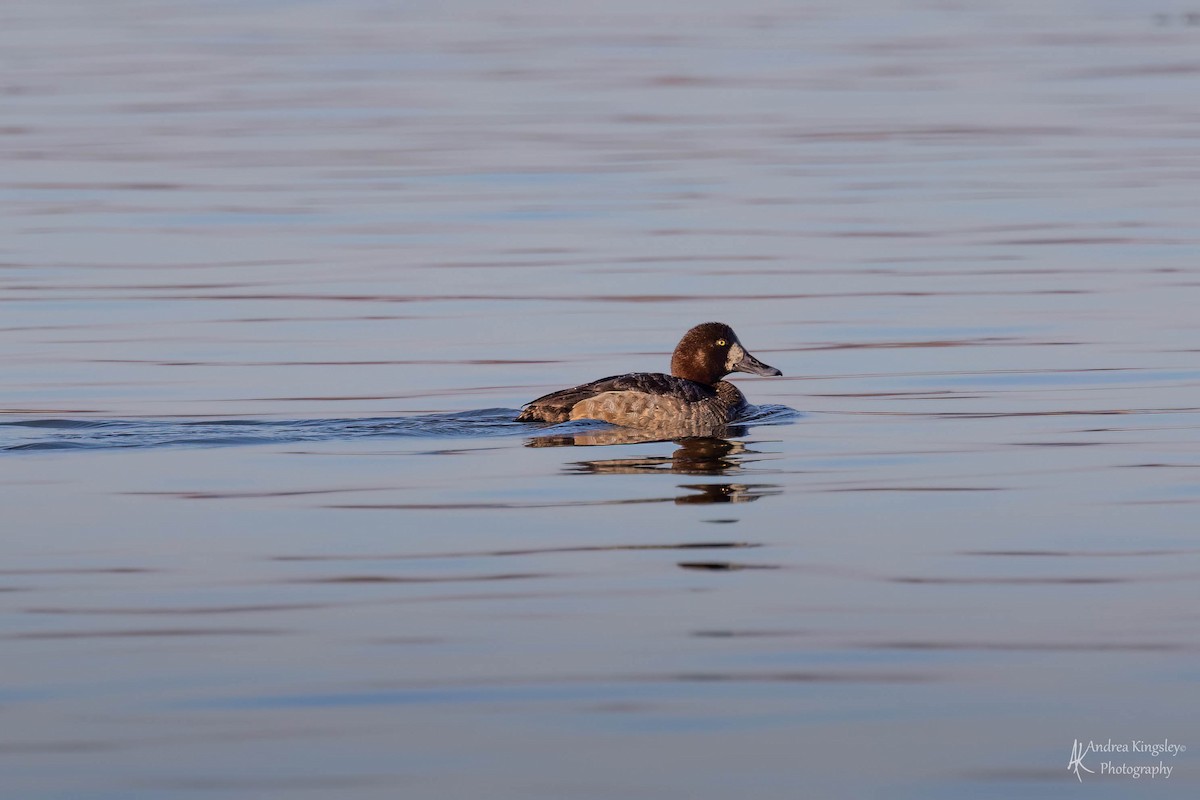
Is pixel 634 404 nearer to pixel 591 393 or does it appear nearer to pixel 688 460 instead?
pixel 591 393

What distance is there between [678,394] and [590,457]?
146 cm

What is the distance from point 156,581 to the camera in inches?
319

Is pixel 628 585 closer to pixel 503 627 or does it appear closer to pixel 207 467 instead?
pixel 503 627

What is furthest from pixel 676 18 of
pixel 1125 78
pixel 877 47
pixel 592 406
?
pixel 592 406

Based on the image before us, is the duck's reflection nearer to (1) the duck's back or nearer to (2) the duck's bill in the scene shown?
(1) the duck's back

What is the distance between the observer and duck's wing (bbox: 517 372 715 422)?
40.2 feet

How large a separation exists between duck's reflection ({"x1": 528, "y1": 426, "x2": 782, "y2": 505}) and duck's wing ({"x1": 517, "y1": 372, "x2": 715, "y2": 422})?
195 mm

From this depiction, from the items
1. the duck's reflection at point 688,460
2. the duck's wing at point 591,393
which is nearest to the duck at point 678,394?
the duck's wing at point 591,393

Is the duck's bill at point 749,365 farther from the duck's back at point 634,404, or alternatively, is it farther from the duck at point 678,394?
the duck's back at point 634,404

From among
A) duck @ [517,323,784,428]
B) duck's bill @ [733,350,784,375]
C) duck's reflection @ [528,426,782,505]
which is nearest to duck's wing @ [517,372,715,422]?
duck @ [517,323,784,428]

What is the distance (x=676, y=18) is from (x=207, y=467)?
39280 mm

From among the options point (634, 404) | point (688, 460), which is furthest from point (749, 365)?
point (688, 460)

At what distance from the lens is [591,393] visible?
40.3ft

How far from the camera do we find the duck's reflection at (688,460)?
10.1 meters
